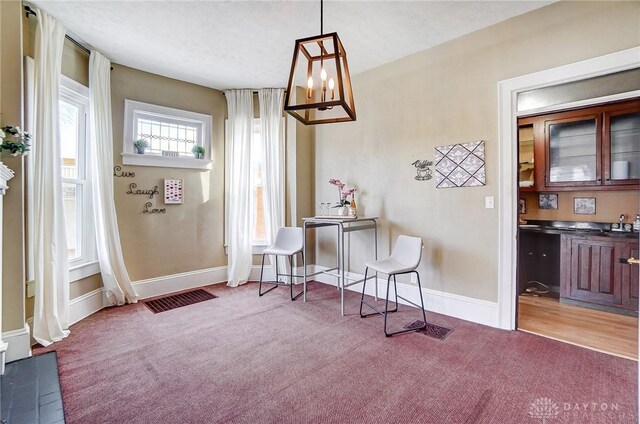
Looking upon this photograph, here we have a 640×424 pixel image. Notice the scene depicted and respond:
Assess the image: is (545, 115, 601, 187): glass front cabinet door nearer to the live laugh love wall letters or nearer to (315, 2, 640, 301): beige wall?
(315, 2, 640, 301): beige wall

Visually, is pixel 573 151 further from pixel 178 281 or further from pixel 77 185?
pixel 77 185

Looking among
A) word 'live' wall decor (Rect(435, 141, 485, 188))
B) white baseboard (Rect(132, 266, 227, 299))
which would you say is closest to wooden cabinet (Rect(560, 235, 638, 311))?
word 'live' wall decor (Rect(435, 141, 485, 188))

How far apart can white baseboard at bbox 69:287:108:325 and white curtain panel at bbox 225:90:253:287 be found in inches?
58.4

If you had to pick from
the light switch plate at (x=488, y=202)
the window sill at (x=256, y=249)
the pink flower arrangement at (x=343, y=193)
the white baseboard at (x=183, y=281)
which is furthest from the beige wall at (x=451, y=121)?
the white baseboard at (x=183, y=281)

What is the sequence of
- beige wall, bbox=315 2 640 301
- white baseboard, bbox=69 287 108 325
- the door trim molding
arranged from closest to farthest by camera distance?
beige wall, bbox=315 2 640 301
the door trim molding
white baseboard, bbox=69 287 108 325

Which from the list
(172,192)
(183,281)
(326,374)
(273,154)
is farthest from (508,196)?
(183,281)

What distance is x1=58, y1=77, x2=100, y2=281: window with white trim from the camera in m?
3.16

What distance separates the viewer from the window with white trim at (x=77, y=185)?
10.4ft

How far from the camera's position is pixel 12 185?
2.31 metres

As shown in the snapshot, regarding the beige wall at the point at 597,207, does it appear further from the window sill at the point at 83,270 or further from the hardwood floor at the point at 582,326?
the window sill at the point at 83,270

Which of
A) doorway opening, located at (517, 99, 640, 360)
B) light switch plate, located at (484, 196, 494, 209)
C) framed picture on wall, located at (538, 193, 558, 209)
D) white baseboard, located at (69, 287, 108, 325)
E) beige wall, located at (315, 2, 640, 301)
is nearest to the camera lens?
beige wall, located at (315, 2, 640, 301)

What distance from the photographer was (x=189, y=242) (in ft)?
13.7

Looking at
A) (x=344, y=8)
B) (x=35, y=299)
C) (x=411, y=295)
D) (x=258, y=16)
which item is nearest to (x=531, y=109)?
(x=344, y=8)

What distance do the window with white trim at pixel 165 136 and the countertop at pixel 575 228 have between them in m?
4.54
